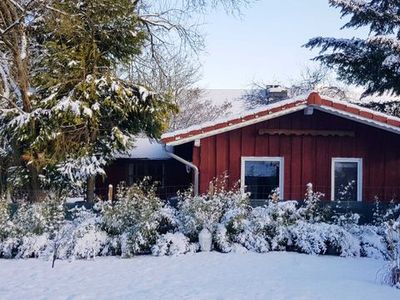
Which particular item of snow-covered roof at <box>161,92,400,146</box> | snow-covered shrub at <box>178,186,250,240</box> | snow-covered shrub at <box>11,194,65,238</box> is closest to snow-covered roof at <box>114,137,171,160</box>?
snow-covered roof at <box>161,92,400,146</box>

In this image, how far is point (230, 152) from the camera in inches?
512

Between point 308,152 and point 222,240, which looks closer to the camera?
point 222,240

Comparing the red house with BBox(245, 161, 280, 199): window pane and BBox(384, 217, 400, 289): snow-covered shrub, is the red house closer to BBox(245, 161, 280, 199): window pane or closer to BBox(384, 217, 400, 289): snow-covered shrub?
BBox(245, 161, 280, 199): window pane

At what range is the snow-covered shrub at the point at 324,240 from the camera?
370 inches

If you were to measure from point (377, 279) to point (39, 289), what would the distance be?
4813 mm

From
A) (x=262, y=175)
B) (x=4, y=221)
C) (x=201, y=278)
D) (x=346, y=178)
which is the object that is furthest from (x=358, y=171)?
(x=4, y=221)

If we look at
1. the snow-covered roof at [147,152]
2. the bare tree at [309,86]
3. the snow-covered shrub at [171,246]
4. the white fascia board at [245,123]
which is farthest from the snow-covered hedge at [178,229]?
the bare tree at [309,86]

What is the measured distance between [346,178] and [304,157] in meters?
1.27

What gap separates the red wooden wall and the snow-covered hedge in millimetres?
2654

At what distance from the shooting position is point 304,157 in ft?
43.0

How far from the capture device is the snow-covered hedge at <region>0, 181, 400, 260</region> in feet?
30.8

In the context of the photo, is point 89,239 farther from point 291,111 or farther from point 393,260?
point 291,111

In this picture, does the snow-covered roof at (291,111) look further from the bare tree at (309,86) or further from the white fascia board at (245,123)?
the bare tree at (309,86)

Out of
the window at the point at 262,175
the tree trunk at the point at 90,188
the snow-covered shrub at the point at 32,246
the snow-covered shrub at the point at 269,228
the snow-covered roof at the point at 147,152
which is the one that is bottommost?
the snow-covered shrub at the point at 32,246
